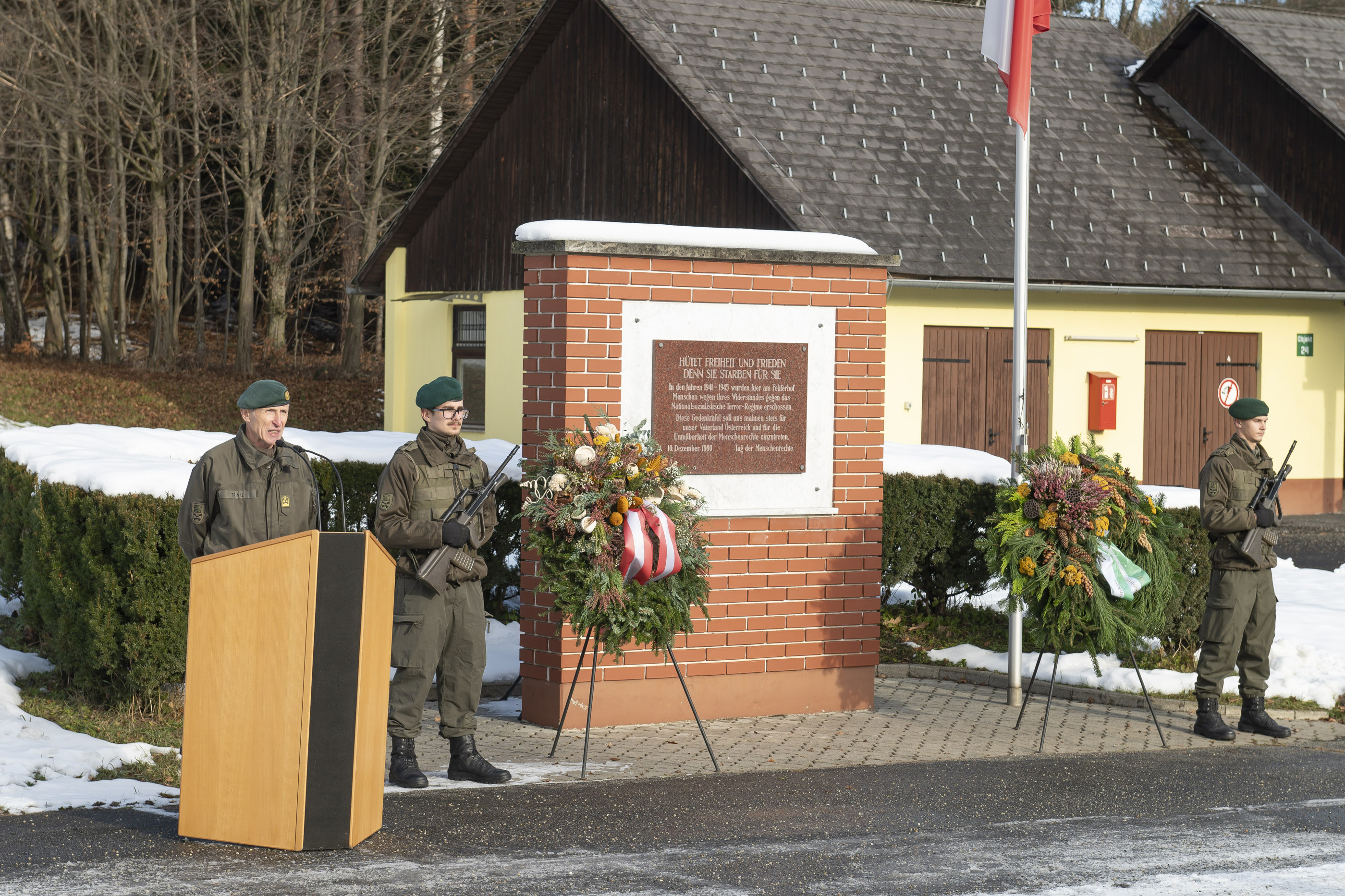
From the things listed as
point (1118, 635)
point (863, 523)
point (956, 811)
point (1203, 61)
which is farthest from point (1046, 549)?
point (1203, 61)

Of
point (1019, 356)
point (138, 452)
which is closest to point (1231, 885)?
point (1019, 356)

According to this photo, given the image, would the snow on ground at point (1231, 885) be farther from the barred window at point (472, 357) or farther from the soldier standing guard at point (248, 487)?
the barred window at point (472, 357)

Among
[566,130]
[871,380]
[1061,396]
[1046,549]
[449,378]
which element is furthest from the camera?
[566,130]

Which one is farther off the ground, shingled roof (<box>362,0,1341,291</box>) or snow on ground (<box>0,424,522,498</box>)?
shingled roof (<box>362,0,1341,291</box>)

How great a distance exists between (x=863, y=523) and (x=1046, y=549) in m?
1.28

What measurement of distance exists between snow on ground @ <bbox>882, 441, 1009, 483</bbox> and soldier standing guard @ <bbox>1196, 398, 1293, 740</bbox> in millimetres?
2579

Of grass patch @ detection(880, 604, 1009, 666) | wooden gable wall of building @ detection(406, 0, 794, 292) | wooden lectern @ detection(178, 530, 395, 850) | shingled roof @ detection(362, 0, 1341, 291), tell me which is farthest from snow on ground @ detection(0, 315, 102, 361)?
wooden lectern @ detection(178, 530, 395, 850)

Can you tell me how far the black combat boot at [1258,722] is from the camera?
894cm

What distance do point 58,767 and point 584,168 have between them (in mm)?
15776

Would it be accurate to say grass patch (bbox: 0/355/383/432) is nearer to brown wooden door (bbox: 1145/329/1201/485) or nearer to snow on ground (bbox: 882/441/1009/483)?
brown wooden door (bbox: 1145/329/1201/485)

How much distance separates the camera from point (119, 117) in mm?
29812

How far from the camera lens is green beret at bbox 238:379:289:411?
6.92m

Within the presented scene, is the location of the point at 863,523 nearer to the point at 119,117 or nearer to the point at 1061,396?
the point at 1061,396

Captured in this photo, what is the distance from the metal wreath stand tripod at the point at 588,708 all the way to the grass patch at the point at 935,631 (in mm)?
2771
